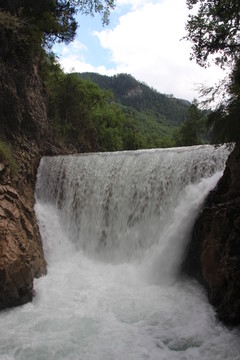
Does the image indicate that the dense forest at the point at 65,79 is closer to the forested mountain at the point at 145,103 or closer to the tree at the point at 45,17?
the tree at the point at 45,17

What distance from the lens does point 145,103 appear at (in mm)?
125062

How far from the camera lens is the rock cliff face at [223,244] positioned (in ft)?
20.5

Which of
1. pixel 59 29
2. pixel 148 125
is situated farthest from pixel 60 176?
pixel 148 125

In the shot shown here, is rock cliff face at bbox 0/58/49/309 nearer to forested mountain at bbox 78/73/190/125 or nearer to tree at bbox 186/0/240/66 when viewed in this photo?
tree at bbox 186/0/240/66

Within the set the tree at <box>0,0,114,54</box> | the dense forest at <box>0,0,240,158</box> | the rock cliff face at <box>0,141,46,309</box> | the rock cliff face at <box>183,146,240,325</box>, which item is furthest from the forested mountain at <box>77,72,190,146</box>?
the rock cliff face at <box>183,146,240,325</box>

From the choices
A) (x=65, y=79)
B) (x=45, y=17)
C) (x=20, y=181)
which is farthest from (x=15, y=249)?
(x=65, y=79)

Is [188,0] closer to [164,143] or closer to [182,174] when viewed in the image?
[182,174]

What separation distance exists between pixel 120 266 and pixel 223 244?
3.76m

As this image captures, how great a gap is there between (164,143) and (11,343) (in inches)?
1974

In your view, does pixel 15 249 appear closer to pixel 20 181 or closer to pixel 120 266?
pixel 120 266

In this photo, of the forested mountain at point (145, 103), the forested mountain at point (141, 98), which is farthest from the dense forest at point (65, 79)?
the forested mountain at point (141, 98)

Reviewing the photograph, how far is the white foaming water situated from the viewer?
575 centimetres

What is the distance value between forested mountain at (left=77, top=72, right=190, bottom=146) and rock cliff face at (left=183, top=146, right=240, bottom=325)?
87.4 m

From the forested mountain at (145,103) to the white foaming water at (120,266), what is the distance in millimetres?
84119
